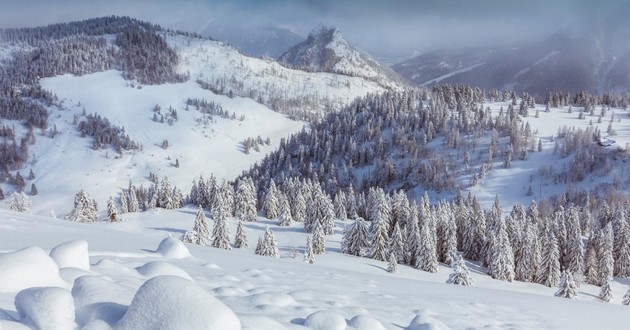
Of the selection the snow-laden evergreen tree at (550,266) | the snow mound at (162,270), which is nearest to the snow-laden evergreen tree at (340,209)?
the snow-laden evergreen tree at (550,266)

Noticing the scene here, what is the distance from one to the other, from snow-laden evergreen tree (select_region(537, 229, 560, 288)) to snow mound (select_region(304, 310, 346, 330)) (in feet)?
244

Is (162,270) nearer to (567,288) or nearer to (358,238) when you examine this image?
(567,288)

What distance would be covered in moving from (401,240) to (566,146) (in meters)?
125

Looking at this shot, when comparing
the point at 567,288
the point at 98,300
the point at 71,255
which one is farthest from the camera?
the point at 567,288

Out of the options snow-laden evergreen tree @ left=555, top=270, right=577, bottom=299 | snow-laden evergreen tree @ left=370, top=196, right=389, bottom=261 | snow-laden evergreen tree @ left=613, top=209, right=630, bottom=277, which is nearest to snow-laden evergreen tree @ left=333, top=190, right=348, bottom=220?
snow-laden evergreen tree @ left=370, top=196, right=389, bottom=261

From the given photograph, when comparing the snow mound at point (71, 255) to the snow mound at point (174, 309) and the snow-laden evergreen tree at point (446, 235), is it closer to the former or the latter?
the snow mound at point (174, 309)

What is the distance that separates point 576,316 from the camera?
11.9 meters

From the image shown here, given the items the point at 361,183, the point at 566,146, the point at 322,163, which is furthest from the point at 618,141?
the point at 322,163

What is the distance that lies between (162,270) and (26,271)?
3000 mm

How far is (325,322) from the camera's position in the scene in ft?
24.0

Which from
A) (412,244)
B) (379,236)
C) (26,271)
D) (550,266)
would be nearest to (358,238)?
(379,236)

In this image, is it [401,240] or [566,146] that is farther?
[566,146]

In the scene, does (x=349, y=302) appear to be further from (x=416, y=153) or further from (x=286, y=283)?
(x=416, y=153)

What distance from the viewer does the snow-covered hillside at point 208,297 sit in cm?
546
